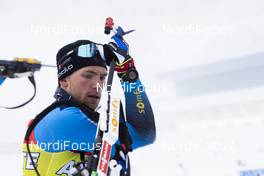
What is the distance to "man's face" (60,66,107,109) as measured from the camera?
2.04m

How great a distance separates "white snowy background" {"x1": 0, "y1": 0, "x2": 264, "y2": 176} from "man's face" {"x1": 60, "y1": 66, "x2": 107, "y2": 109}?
196 centimetres

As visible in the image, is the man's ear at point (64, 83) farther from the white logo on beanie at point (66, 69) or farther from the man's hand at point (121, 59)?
the man's hand at point (121, 59)

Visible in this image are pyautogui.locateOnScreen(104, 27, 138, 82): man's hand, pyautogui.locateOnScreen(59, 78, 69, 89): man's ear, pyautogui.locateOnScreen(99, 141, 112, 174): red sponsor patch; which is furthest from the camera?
pyautogui.locateOnScreen(59, 78, 69, 89): man's ear

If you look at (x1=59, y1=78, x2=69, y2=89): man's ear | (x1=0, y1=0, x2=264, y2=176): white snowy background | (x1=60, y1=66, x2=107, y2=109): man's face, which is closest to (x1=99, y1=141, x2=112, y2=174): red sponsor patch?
(x1=60, y1=66, x2=107, y2=109): man's face

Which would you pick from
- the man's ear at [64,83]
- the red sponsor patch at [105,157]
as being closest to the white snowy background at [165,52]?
the man's ear at [64,83]

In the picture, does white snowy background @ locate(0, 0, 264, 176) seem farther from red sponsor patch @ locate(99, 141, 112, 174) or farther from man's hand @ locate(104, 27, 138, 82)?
red sponsor patch @ locate(99, 141, 112, 174)

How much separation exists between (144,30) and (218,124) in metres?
1.21

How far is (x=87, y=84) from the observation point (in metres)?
2.05

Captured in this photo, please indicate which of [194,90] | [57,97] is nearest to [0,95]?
[194,90]

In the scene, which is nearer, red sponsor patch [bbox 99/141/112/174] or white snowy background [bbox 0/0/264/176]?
red sponsor patch [bbox 99/141/112/174]

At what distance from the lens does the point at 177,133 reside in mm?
4805

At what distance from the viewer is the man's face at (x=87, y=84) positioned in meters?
2.04

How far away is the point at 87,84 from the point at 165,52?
3.53 meters

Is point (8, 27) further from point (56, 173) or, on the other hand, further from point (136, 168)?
point (56, 173)
